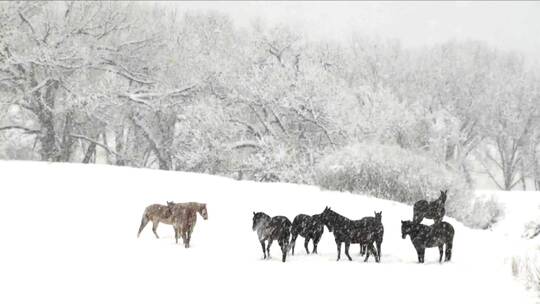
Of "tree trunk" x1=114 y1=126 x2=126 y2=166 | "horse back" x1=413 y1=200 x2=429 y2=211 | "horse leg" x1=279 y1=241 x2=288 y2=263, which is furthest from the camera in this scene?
"tree trunk" x1=114 y1=126 x2=126 y2=166

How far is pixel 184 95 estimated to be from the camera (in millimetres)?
34719

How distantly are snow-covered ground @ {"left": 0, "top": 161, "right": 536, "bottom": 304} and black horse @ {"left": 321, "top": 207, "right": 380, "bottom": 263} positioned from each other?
10.7 inches

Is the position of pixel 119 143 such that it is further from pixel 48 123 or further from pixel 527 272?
pixel 527 272

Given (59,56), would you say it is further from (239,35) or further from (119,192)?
(239,35)

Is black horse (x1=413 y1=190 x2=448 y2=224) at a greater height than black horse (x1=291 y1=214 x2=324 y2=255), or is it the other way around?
black horse (x1=413 y1=190 x2=448 y2=224)

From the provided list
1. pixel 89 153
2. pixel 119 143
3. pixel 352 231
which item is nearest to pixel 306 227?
pixel 352 231

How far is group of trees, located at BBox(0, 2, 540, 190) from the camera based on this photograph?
98.0ft

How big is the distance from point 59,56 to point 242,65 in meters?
11.8

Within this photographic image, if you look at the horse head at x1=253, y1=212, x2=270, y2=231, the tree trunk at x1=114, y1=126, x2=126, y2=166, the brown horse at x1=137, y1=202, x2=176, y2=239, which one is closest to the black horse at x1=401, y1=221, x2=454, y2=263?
the horse head at x1=253, y1=212, x2=270, y2=231

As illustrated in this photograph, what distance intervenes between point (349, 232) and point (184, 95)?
25.8 meters

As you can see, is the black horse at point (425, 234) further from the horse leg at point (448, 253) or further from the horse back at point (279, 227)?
the horse back at point (279, 227)

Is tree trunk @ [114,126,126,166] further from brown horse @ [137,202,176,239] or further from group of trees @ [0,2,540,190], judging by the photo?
brown horse @ [137,202,176,239]

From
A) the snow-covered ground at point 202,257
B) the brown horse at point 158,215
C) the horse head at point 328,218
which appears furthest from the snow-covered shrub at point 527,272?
the brown horse at point 158,215

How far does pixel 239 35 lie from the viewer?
1797 inches
